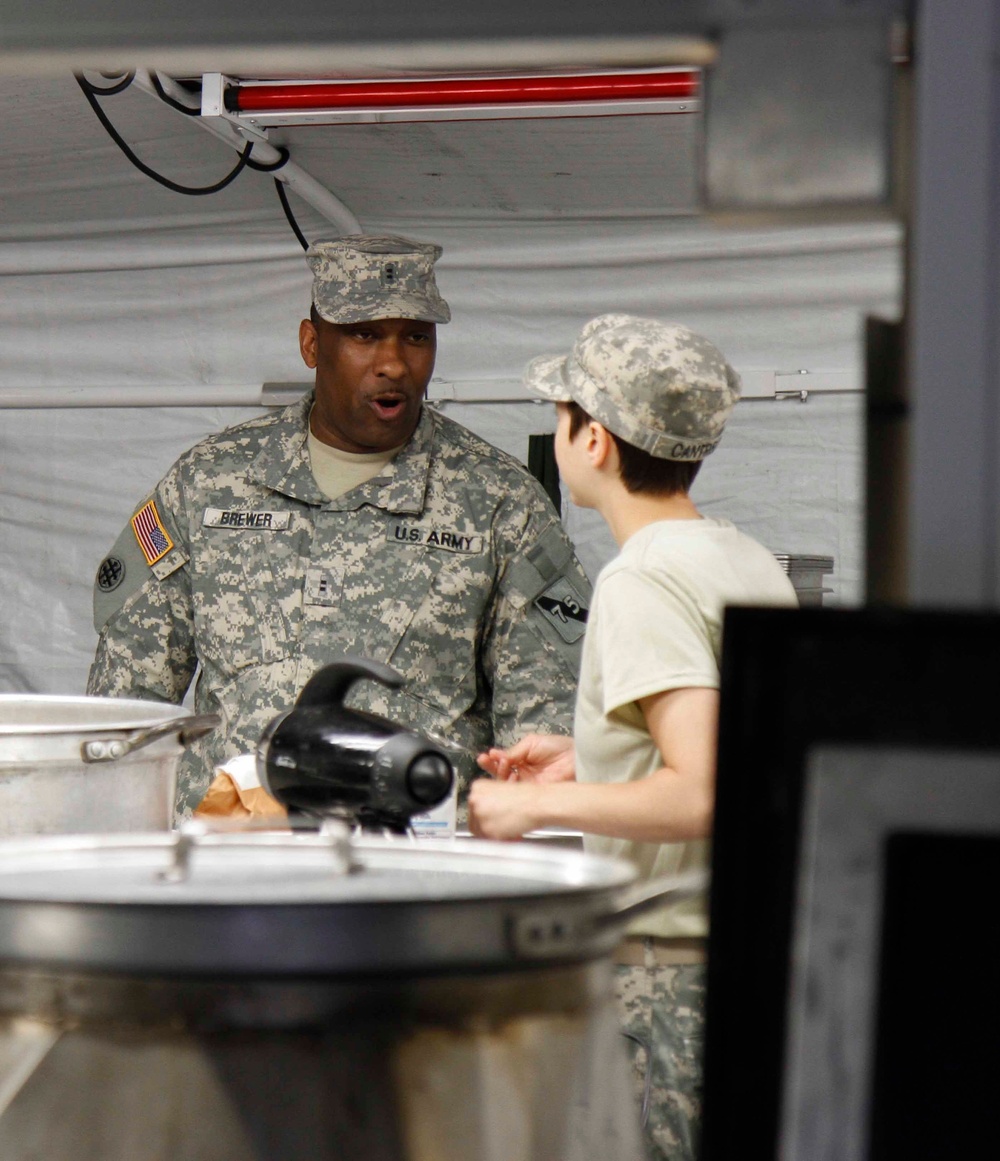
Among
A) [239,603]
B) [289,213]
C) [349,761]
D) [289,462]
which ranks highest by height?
[289,213]

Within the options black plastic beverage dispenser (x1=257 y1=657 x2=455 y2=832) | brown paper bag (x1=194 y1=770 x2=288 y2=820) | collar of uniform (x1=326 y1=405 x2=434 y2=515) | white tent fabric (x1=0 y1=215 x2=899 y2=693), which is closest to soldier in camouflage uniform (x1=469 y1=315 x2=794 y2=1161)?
brown paper bag (x1=194 y1=770 x2=288 y2=820)

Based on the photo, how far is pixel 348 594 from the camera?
8.11ft

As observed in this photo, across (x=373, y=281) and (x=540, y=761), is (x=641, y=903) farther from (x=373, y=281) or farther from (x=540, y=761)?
(x=373, y=281)

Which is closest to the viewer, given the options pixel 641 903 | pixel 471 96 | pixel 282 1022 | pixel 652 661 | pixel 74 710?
pixel 282 1022

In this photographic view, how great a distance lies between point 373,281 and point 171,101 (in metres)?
0.44

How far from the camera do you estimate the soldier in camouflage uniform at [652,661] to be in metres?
1.37

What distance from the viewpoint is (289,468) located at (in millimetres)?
2545

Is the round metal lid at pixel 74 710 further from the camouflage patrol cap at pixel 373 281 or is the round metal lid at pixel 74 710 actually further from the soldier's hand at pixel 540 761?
the camouflage patrol cap at pixel 373 281

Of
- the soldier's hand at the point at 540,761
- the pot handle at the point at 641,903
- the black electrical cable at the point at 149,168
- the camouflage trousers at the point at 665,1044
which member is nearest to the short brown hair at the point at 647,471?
the soldier's hand at the point at 540,761

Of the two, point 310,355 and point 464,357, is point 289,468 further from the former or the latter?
point 464,357

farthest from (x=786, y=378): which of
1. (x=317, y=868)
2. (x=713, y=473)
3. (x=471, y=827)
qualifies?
(x=317, y=868)

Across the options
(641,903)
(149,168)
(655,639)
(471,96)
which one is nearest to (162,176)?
(149,168)

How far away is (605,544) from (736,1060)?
2.46 m

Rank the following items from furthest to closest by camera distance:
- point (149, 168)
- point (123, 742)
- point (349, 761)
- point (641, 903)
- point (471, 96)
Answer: point (149, 168), point (471, 96), point (123, 742), point (349, 761), point (641, 903)
